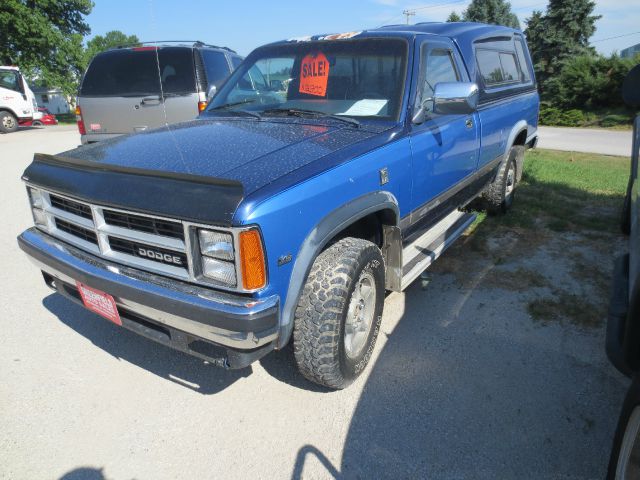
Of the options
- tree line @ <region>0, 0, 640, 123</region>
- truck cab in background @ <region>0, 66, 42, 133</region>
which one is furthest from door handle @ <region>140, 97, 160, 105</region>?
tree line @ <region>0, 0, 640, 123</region>

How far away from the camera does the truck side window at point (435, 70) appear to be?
328cm

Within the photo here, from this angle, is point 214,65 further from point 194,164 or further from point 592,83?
point 592,83

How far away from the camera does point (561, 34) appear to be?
A: 80.2 ft

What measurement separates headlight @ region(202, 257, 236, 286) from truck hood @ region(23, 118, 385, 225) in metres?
0.22

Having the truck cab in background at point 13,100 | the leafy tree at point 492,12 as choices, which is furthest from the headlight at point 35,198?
the leafy tree at point 492,12

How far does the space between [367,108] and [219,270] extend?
166 cm

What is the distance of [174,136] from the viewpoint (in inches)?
117

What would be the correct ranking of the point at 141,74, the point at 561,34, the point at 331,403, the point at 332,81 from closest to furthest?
the point at 331,403 → the point at 332,81 → the point at 141,74 → the point at 561,34

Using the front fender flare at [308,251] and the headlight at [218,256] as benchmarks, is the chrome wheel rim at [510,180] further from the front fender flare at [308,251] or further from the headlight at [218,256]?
the headlight at [218,256]

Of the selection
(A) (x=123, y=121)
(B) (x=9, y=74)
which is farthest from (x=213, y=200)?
(B) (x=9, y=74)

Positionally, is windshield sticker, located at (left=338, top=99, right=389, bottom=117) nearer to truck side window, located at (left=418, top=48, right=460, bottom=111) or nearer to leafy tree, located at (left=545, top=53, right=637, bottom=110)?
truck side window, located at (left=418, top=48, right=460, bottom=111)

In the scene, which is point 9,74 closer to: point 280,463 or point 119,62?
point 119,62

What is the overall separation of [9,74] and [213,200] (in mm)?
18599

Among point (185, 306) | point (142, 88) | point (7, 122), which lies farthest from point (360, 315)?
A: point (7, 122)
